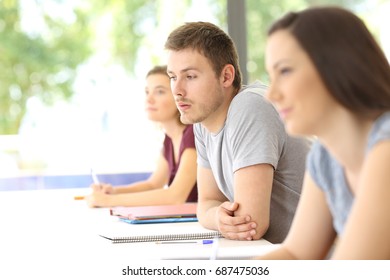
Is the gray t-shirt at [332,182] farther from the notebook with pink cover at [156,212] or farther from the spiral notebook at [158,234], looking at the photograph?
the notebook with pink cover at [156,212]

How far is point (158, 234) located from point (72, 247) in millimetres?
213

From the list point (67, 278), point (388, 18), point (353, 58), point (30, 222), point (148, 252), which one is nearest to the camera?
point (353, 58)

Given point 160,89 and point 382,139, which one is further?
point 160,89

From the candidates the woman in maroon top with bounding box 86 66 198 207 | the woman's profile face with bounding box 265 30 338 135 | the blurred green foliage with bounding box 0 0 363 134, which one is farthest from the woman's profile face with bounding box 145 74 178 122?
the blurred green foliage with bounding box 0 0 363 134

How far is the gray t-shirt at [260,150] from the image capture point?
6.70ft

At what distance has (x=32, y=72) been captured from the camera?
31.2 feet

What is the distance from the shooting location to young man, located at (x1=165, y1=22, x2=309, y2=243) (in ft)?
6.56

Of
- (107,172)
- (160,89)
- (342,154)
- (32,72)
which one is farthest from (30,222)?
(32,72)

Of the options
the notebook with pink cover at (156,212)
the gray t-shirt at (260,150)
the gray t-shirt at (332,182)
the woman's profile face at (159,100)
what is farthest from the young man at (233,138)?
the woman's profile face at (159,100)

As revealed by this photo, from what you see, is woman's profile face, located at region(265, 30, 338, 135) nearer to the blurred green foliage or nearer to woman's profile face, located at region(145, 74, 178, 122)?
woman's profile face, located at region(145, 74, 178, 122)

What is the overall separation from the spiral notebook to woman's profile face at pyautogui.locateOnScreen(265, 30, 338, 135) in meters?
0.83

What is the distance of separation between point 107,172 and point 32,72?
13.2ft

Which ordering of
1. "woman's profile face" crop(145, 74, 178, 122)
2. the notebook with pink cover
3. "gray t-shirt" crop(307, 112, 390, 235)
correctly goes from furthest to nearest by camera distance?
"woman's profile face" crop(145, 74, 178, 122) → the notebook with pink cover → "gray t-shirt" crop(307, 112, 390, 235)

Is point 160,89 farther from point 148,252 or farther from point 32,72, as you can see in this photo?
point 32,72
